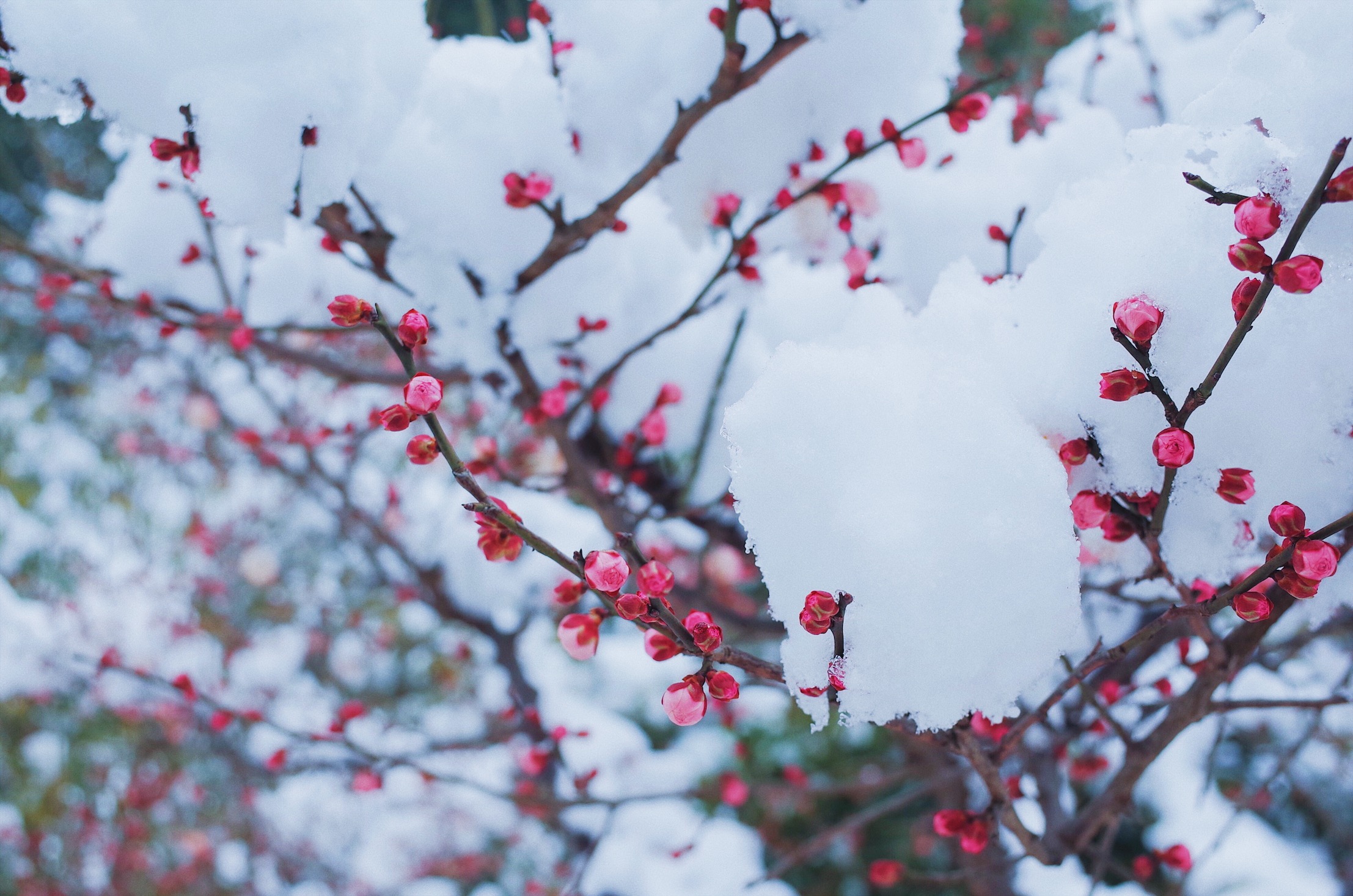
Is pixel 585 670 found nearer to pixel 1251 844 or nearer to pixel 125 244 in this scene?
pixel 1251 844

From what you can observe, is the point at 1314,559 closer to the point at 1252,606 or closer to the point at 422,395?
the point at 1252,606

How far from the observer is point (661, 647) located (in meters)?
0.87

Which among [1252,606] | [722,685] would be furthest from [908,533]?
[1252,606]

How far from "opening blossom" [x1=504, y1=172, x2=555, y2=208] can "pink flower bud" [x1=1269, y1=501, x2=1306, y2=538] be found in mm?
1190

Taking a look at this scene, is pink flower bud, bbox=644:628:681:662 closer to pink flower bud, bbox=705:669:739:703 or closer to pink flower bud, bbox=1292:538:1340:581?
pink flower bud, bbox=705:669:739:703

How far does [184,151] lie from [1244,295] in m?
1.41

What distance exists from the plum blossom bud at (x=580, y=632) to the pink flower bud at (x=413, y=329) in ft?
1.15

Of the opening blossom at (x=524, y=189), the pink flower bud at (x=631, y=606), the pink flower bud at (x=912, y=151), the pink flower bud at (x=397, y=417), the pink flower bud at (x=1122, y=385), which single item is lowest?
the pink flower bud at (x=631, y=606)

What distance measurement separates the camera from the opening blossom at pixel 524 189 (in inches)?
57.5

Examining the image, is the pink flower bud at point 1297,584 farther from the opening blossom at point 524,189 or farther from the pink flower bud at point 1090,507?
the opening blossom at point 524,189

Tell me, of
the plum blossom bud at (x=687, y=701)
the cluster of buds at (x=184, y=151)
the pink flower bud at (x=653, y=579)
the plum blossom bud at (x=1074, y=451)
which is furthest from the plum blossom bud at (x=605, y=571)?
the cluster of buds at (x=184, y=151)

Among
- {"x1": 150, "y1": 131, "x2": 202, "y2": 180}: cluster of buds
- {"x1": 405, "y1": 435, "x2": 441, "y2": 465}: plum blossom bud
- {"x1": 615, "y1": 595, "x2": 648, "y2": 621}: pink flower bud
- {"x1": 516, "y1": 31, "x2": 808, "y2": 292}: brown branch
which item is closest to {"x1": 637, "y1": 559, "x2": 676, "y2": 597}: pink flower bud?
{"x1": 615, "y1": 595, "x2": 648, "y2": 621}: pink flower bud

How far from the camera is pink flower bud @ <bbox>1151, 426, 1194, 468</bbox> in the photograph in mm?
815

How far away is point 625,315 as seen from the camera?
2049mm
